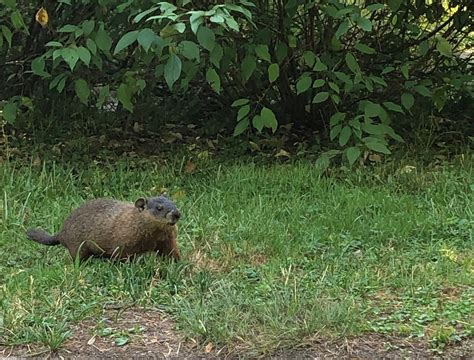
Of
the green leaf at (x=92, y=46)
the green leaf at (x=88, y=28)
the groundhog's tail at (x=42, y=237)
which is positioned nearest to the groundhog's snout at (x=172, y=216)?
the groundhog's tail at (x=42, y=237)

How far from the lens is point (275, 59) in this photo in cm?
609

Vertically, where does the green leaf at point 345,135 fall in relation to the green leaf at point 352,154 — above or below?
above

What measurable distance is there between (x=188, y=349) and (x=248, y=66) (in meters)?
2.49

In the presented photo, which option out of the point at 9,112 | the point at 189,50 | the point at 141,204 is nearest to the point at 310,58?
the point at 189,50

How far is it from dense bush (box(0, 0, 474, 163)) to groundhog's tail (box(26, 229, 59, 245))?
3.20 ft

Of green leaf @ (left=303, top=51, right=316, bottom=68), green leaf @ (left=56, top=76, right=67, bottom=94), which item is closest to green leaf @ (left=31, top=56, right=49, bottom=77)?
green leaf @ (left=56, top=76, right=67, bottom=94)

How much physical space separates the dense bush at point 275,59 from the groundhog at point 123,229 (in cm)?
84

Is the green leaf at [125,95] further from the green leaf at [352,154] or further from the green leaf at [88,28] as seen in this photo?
the green leaf at [352,154]

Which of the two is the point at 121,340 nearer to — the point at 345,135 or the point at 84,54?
the point at 84,54

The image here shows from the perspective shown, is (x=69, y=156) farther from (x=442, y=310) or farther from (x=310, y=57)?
(x=442, y=310)

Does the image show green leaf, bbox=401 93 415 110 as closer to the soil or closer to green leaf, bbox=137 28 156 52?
green leaf, bbox=137 28 156 52

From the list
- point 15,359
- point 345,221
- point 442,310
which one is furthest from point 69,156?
point 442,310

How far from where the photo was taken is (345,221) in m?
4.78

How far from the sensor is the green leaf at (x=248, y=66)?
17.7ft
